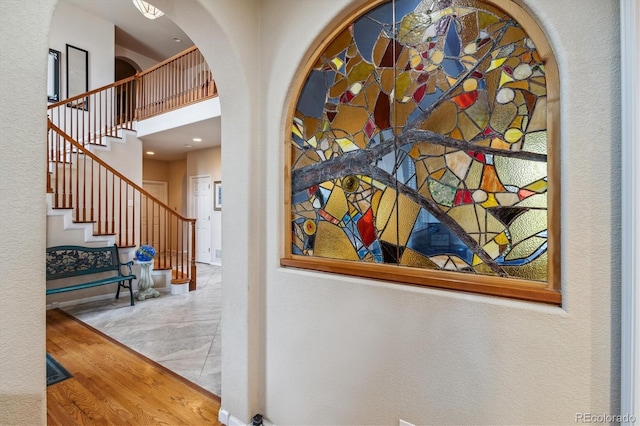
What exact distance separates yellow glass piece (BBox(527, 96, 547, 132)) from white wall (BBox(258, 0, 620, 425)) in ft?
0.20

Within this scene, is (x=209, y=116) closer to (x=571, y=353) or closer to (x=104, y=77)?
(x=104, y=77)

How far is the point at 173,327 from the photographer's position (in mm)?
3318

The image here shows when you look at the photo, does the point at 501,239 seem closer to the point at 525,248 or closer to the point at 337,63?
the point at 525,248

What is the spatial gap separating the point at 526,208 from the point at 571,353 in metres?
0.48

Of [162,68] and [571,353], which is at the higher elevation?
[162,68]

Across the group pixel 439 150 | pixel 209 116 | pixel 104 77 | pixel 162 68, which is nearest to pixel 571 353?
pixel 439 150

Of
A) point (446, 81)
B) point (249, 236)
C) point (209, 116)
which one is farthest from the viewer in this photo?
point (209, 116)

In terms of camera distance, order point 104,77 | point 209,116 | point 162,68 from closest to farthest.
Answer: point 209,116, point 162,68, point 104,77

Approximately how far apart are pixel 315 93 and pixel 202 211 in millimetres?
6634

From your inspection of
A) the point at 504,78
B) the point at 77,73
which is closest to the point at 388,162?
the point at 504,78

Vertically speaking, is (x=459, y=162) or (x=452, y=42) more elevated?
(x=452, y=42)

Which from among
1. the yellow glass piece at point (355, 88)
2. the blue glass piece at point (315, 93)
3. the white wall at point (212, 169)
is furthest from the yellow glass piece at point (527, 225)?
the white wall at point (212, 169)

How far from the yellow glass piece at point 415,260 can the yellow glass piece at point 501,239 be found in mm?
247

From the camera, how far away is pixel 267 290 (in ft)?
5.65
